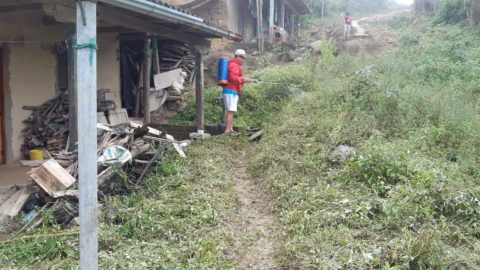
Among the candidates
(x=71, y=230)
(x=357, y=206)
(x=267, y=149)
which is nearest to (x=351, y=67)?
(x=267, y=149)

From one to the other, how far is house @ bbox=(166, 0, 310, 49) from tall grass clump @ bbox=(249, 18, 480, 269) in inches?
321

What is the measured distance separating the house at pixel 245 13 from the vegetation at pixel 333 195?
866 cm

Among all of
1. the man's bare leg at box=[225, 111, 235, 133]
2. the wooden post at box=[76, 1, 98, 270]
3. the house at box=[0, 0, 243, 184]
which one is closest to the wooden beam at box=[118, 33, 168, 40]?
the house at box=[0, 0, 243, 184]

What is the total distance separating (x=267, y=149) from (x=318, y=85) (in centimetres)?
485

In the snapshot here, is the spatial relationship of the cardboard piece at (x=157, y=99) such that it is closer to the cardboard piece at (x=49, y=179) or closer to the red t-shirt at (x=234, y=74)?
the red t-shirt at (x=234, y=74)

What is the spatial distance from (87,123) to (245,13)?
64.9ft

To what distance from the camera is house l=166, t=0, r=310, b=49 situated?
16.9 metres

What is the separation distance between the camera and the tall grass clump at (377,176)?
3758mm

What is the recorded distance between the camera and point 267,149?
770 centimetres

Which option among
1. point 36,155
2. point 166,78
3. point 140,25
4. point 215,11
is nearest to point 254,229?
point 140,25

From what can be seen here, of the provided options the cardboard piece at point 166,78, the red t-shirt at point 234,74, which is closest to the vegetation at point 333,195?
the red t-shirt at point 234,74

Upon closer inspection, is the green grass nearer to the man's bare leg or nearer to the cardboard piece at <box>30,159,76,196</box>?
the cardboard piece at <box>30,159,76,196</box>

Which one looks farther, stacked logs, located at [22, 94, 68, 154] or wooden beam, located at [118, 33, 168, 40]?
wooden beam, located at [118, 33, 168, 40]

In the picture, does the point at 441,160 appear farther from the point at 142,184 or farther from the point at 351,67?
the point at 351,67
